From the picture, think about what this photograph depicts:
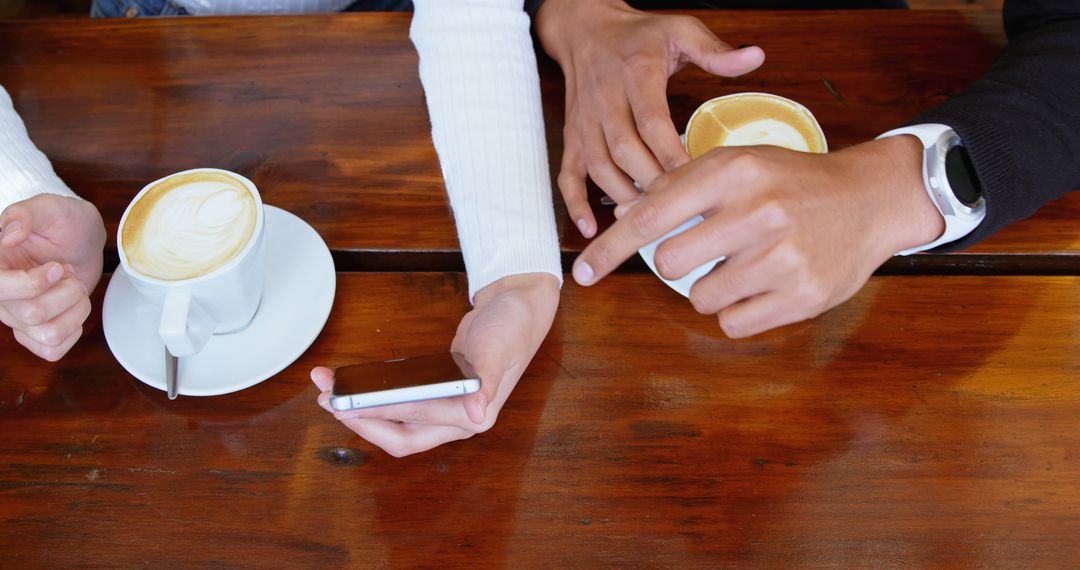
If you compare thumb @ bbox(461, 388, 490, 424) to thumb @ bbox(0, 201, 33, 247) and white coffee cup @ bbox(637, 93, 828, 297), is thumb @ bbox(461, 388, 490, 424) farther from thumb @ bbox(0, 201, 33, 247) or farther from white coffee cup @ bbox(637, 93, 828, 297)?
thumb @ bbox(0, 201, 33, 247)

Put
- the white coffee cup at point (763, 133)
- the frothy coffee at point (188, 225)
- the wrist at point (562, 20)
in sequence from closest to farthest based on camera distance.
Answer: the frothy coffee at point (188, 225) → the white coffee cup at point (763, 133) → the wrist at point (562, 20)

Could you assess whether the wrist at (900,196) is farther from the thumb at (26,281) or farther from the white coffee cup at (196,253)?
the thumb at (26,281)

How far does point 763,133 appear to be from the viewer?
79 centimetres

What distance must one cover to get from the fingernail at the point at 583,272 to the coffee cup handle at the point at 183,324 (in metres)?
0.35

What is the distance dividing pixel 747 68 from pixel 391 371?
51 cm

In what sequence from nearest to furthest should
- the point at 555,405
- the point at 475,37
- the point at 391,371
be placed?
1. the point at 391,371
2. the point at 555,405
3. the point at 475,37

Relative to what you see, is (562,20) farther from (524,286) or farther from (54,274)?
(54,274)

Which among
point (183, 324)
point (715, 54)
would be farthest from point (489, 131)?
point (183, 324)

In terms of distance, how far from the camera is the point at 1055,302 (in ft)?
2.48

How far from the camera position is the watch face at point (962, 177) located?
717 millimetres

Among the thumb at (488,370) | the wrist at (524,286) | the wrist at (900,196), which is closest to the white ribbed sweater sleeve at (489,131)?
the wrist at (524,286)

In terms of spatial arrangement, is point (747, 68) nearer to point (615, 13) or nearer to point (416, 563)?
point (615, 13)

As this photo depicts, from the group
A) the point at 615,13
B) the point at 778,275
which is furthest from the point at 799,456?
the point at 615,13

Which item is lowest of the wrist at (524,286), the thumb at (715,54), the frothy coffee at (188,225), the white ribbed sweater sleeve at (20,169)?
the wrist at (524,286)
